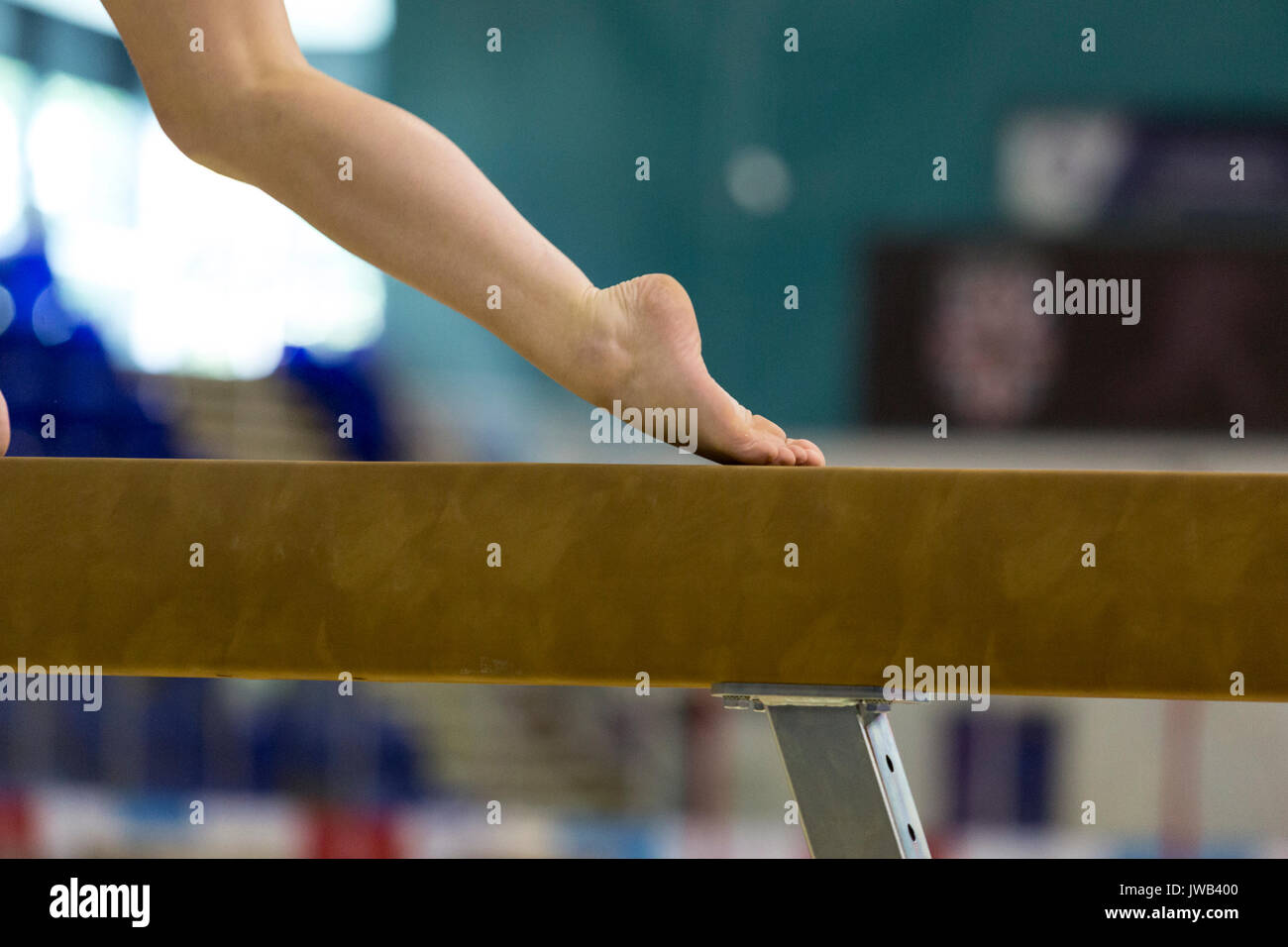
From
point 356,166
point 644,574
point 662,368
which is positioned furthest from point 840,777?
point 356,166

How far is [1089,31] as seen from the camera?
18.8ft

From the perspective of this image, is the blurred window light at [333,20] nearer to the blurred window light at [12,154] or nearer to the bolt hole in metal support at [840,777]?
the blurred window light at [12,154]

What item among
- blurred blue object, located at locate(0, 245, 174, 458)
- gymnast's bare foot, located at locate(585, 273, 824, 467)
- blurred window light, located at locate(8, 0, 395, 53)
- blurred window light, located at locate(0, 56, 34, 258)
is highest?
blurred window light, located at locate(8, 0, 395, 53)

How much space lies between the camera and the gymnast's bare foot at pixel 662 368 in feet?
3.30

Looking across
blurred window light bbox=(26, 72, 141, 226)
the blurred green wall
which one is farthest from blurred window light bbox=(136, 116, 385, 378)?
the blurred green wall

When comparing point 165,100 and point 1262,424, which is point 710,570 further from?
point 1262,424

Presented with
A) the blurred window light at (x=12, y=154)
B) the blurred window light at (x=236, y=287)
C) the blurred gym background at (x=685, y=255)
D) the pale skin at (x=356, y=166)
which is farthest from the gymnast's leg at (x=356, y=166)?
the blurred window light at (x=12, y=154)

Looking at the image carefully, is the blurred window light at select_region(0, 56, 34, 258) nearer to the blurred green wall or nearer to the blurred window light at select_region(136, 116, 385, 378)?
the blurred window light at select_region(136, 116, 385, 378)

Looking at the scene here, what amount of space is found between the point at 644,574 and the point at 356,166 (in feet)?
1.17

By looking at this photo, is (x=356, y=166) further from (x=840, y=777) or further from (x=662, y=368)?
(x=840, y=777)

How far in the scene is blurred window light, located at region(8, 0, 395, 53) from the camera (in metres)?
6.12

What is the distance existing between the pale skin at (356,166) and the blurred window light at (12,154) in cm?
549

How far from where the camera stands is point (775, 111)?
5859 mm
